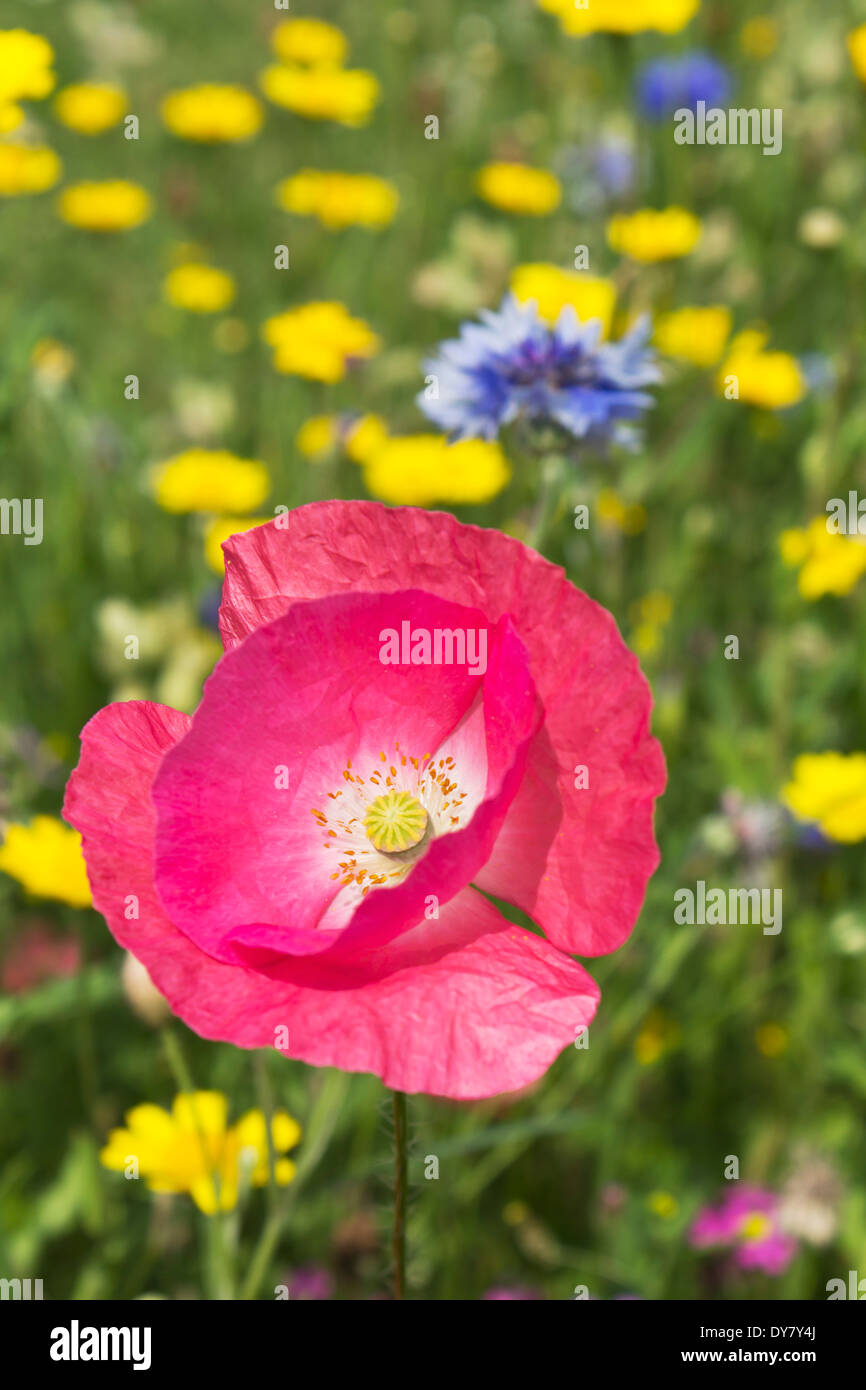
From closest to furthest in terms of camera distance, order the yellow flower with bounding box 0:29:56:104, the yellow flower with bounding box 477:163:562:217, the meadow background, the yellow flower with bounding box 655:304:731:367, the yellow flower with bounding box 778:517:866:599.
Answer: the meadow background → the yellow flower with bounding box 0:29:56:104 → the yellow flower with bounding box 778:517:866:599 → the yellow flower with bounding box 655:304:731:367 → the yellow flower with bounding box 477:163:562:217

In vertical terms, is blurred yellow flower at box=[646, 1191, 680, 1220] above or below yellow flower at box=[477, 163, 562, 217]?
below

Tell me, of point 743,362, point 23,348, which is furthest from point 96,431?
point 743,362

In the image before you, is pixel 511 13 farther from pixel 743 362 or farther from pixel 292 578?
pixel 292 578

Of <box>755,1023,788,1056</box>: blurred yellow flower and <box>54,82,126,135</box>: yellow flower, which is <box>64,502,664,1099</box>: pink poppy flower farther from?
<box>54,82,126,135</box>: yellow flower

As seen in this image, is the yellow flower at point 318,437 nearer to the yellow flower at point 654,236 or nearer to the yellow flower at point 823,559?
the yellow flower at point 654,236

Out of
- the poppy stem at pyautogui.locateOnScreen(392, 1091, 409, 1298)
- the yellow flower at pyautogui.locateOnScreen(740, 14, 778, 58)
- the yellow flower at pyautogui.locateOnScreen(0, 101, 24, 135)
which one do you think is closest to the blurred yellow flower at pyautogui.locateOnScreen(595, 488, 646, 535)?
the yellow flower at pyautogui.locateOnScreen(0, 101, 24, 135)

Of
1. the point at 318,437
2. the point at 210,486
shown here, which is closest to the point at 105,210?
the point at 318,437

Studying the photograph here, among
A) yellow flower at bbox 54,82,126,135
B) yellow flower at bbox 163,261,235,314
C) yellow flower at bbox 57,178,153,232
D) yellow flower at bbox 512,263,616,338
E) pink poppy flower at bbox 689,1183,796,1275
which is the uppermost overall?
yellow flower at bbox 54,82,126,135
